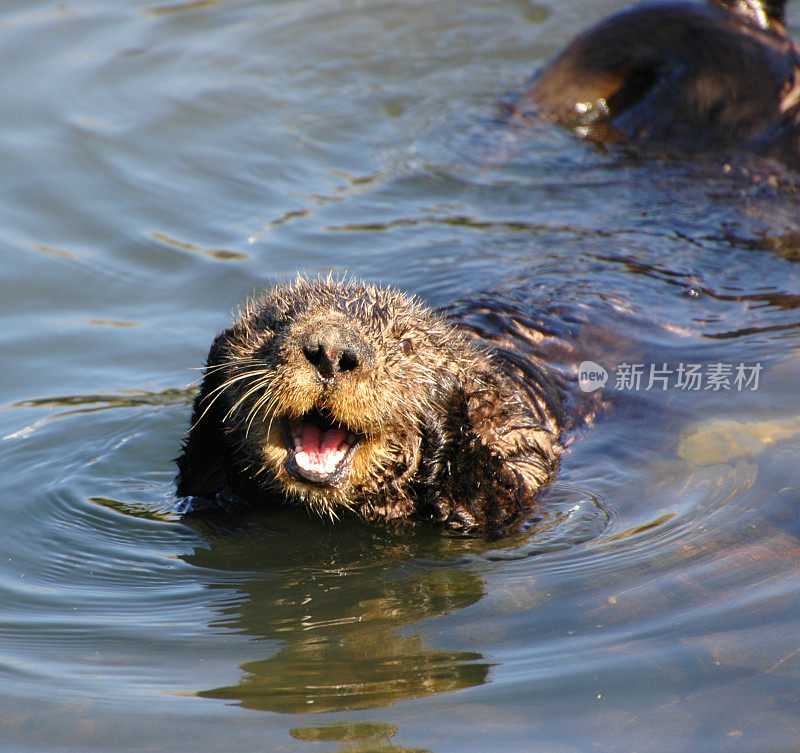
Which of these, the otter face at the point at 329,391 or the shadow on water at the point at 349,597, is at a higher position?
the otter face at the point at 329,391

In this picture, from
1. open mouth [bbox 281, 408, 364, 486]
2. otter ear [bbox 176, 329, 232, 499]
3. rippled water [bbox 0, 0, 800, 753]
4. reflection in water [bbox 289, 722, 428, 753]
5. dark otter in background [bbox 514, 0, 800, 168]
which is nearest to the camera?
reflection in water [bbox 289, 722, 428, 753]

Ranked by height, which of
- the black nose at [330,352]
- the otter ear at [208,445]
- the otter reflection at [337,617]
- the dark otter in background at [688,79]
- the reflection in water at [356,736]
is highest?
the dark otter in background at [688,79]

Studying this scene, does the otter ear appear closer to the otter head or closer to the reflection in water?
the otter head

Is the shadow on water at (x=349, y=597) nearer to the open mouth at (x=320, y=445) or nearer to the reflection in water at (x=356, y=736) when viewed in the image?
the reflection in water at (x=356, y=736)

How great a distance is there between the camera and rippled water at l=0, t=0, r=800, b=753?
2.97 meters

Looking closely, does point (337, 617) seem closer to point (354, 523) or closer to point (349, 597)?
point (349, 597)

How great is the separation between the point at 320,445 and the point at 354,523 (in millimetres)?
554

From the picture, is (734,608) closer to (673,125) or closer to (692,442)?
(692,442)

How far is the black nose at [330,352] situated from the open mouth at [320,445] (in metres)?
0.20

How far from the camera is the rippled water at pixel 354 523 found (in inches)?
117

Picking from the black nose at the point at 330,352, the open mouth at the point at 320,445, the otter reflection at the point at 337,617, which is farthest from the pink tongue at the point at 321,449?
the otter reflection at the point at 337,617

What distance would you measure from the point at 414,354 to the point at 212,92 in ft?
18.4

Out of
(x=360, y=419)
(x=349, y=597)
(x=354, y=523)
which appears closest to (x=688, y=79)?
(x=354, y=523)

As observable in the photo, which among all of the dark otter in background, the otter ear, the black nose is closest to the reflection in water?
the black nose
